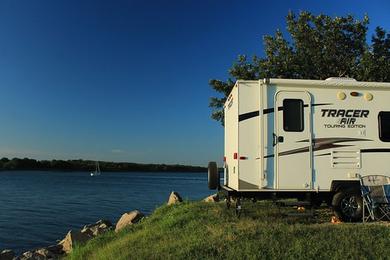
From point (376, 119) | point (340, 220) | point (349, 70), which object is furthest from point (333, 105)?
point (349, 70)

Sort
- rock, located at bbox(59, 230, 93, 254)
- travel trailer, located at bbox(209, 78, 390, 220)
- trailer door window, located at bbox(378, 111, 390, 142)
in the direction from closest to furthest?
travel trailer, located at bbox(209, 78, 390, 220), trailer door window, located at bbox(378, 111, 390, 142), rock, located at bbox(59, 230, 93, 254)

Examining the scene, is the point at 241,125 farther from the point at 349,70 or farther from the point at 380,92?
the point at 349,70

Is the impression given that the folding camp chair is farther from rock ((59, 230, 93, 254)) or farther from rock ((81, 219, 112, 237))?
rock ((81, 219, 112, 237))

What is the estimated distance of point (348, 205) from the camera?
36.8ft

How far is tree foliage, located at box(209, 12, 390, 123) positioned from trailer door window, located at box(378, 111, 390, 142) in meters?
6.28

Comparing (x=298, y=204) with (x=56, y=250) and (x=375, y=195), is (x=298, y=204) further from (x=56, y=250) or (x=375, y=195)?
(x=56, y=250)

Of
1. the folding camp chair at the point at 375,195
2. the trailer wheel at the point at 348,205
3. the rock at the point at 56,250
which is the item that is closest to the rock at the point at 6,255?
the rock at the point at 56,250

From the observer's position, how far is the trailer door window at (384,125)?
1141 cm

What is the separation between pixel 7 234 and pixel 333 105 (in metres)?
18.2

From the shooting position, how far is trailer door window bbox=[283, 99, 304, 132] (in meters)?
11.1

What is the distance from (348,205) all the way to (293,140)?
1.96 m

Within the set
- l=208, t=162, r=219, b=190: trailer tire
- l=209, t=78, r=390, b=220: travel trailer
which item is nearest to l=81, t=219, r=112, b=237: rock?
l=208, t=162, r=219, b=190: trailer tire

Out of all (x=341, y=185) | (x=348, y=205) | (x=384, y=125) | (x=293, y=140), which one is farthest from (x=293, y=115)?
(x=348, y=205)

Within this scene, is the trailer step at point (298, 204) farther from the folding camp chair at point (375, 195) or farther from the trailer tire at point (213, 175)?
the trailer tire at point (213, 175)
